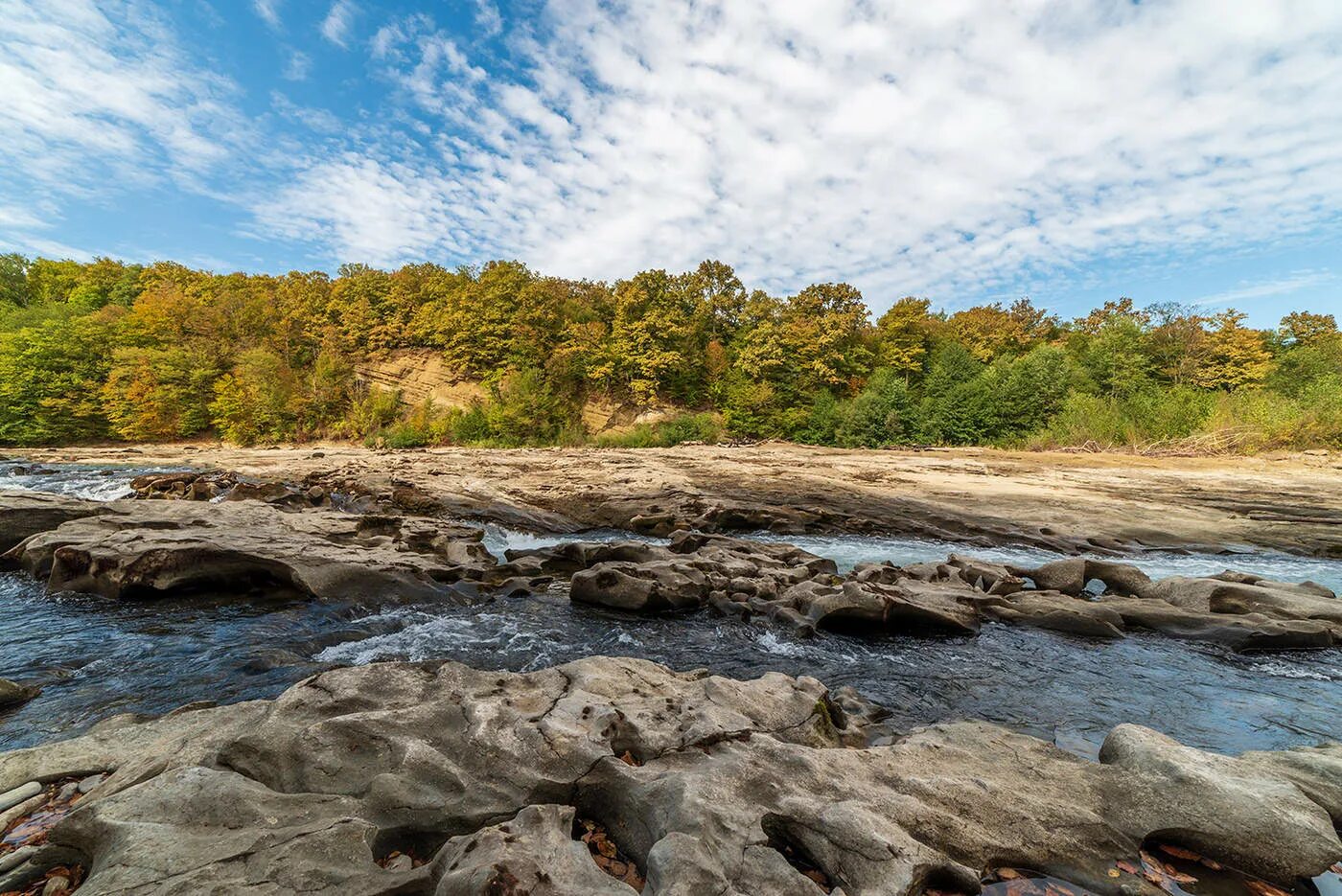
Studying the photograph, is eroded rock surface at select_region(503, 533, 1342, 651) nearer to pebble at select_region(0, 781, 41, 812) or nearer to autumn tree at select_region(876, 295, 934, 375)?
pebble at select_region(0, 781, 41, 812)

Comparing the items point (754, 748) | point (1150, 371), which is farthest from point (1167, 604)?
point (1150, 371)

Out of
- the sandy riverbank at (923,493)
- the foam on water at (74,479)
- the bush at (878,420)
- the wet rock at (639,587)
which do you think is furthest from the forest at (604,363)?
the wet rock at (639,587)

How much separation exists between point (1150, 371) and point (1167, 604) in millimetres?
43600

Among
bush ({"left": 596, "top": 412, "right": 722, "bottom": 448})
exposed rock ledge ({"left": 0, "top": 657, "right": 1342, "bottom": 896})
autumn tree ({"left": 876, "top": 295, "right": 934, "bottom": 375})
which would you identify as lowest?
exposed rock ledge ({"left": 0, "top": 657, "right": 1342, "bottom": 896})

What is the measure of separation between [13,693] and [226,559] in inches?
143

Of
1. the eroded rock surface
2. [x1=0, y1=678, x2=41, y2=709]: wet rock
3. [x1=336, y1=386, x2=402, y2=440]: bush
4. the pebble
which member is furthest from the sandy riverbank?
[x1=336, y1=386, x2=402, y2=440]: bush

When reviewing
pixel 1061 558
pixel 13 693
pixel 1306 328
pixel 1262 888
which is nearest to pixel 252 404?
pixel 13 693

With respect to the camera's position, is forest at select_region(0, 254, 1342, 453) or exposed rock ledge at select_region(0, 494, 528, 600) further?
forest at select_region(0, 254, 1342, 453)

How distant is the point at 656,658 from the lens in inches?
269

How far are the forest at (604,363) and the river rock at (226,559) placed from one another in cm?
2827

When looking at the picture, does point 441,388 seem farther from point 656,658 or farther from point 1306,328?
point 1306,328

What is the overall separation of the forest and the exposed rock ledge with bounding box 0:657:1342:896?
33655 millimetres

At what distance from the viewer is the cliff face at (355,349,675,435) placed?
41.0 metres

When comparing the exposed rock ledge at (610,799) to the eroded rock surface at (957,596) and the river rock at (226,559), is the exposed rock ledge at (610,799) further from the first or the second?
the river rock at (226,559)
